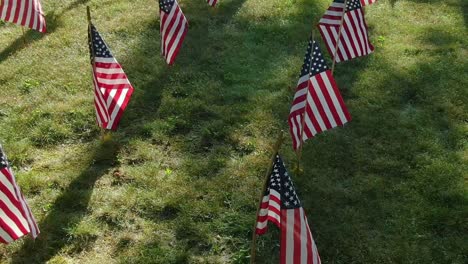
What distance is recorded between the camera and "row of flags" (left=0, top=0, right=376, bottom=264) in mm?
6039

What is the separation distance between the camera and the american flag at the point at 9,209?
6.48 m

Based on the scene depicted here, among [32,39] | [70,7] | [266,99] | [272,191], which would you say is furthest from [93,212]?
[70,7]

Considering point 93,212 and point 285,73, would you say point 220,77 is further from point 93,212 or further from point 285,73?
point 93,212

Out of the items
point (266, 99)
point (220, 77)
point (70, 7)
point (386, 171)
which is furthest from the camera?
point (70, 7)

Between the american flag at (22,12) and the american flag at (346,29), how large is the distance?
583 cm

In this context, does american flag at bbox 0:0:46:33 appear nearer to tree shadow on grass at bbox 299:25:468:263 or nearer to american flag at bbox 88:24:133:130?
american flag at bbox 88:24:133:130

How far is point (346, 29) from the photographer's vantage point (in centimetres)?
939

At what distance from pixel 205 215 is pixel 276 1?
289 inches

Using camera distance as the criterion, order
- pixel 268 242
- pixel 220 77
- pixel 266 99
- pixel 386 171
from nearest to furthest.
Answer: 1. pixel 268 242
2. pixel 386 171
3. pixel 266 99
4. pixel 220 77

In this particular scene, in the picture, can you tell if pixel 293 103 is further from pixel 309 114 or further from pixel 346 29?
pixel 346 29

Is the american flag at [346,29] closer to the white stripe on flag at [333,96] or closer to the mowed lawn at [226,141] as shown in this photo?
the mowed lawn at [226,141]

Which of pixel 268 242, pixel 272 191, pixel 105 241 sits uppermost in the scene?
pixel 272 191

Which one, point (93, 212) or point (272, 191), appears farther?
point (93, 212)

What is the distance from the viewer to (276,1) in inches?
536
